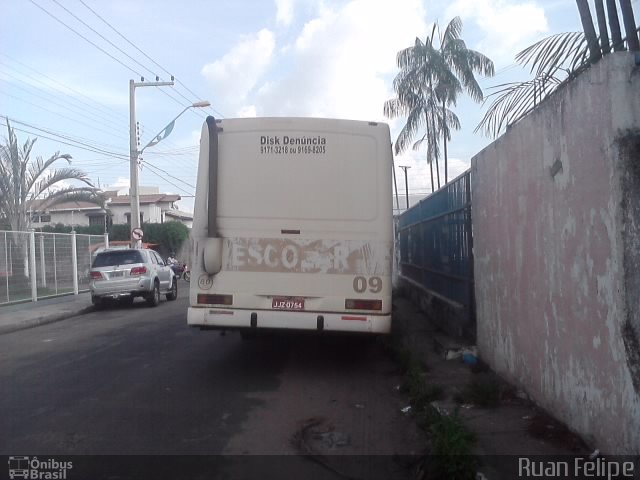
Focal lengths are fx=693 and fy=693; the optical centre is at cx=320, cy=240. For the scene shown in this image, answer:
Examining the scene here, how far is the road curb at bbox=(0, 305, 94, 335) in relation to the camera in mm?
15370

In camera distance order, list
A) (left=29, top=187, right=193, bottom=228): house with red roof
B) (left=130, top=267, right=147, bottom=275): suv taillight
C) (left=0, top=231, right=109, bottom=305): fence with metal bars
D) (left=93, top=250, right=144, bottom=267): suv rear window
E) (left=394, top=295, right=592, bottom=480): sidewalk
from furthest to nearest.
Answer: (left=29, top=187, right=193, bottom=228): house with red roof
(left=0, top=231, right=109, bottom=305): fence with metal bars
(left=93, top=250, right=144, bottom=267): suv rear window
(left=130, top=267, right=147, bottom=275): suv taillight
(left=394, top=295, right=592, bottom=480): sidewalk

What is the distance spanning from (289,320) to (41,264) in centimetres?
1625

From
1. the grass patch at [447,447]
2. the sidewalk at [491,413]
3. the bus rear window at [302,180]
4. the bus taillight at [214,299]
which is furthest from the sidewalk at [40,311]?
the grass patch at [447,447]

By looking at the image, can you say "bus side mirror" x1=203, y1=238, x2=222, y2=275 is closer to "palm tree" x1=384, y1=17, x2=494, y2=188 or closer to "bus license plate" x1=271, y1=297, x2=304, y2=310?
"bus license plate" x1=271, y1=297, x2=304, y2=310

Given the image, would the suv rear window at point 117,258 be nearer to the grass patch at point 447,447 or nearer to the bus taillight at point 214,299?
the bus taillight at point 214,299

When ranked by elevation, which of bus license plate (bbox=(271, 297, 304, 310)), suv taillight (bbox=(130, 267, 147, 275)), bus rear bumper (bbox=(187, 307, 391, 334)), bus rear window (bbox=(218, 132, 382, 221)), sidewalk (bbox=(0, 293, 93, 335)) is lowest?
sidewalk (bbox=(0, 293, 93, 335))

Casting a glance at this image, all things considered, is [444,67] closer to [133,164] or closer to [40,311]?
[133,164]

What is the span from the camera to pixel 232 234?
29.3 feet

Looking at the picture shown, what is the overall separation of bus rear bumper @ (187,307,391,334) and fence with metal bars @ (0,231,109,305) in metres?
13.3

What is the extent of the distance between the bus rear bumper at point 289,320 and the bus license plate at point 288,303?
0.06 metres

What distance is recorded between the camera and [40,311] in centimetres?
1894

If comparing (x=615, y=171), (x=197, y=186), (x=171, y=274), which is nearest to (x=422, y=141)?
(x=171, y=274)

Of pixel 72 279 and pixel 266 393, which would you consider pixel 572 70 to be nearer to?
pixel 266 393

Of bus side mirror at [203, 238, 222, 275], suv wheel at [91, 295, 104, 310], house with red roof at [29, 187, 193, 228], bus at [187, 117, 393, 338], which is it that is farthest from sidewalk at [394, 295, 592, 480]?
house with red roof at [29, 187, 193, 228]
